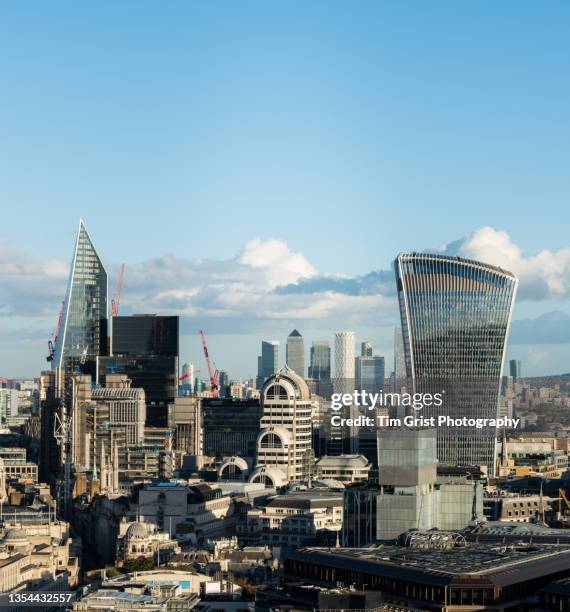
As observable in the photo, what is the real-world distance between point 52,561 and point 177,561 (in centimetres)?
1485

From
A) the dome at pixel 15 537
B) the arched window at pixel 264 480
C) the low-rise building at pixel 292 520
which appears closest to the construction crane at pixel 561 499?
the low-rise building at pixel 292 520

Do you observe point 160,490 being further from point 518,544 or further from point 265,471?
point 518,544

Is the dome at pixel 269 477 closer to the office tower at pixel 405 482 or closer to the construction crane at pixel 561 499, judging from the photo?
the construction crane at pixel 561 499

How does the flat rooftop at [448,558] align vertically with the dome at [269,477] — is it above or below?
below

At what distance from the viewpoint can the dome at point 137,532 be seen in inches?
Result: 5925

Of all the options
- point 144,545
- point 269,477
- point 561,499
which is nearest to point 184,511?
point 144,545

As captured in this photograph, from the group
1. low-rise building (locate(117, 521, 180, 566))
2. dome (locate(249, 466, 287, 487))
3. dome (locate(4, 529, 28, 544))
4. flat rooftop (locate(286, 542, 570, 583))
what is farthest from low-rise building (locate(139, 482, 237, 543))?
flat rooftop (locate(286, 542, 570, 583))

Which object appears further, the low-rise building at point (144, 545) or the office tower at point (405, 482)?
the low-rise building at point (144, 545)

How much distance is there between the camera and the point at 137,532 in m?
151

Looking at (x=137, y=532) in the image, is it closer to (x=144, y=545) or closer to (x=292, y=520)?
(x=144, y=545)

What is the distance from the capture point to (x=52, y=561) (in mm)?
147375

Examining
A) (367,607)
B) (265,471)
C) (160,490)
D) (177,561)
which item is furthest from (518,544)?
(265,471)

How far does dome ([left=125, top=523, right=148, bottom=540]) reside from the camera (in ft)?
494

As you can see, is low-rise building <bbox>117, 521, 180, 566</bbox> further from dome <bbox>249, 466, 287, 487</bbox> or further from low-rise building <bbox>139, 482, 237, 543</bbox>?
dome <bbox>249, 466, 287, 487</bbox>
